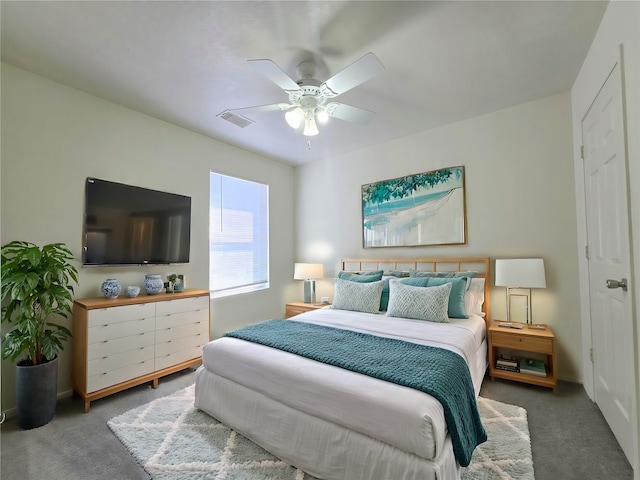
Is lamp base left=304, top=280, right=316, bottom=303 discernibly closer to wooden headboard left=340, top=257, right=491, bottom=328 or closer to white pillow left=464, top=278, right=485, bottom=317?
wooden headboard left=340, top=257, right=491, bottom=328

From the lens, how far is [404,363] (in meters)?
1.73

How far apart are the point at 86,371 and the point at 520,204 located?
4.28 m

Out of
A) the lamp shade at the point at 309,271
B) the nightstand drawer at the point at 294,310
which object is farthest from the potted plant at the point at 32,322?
the lamp shade at the point at 309,271

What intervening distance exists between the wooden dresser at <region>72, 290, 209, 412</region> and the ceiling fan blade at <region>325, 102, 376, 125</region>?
2276 mm

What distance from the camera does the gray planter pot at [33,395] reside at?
2.08m

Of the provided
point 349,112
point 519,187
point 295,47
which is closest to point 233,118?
point 295,47

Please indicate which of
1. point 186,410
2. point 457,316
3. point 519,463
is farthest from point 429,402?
point 186,410

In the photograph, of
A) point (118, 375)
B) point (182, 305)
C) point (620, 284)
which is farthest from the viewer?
point (182, 305)

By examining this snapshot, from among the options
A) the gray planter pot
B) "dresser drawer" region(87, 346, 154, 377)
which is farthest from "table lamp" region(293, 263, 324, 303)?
the gray planter pot

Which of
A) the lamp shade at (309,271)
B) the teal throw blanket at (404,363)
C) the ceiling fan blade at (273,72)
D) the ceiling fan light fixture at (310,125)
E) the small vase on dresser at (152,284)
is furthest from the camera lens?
the lamp shade at (309,271)

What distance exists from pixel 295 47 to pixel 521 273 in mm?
2790

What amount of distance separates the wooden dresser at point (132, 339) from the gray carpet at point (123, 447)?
189 mm

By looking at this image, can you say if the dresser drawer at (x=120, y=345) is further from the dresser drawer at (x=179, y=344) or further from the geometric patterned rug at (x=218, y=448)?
the geometric patterned rug at (x=218, y=448)

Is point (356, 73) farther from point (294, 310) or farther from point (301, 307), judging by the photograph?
point (294, 310)
